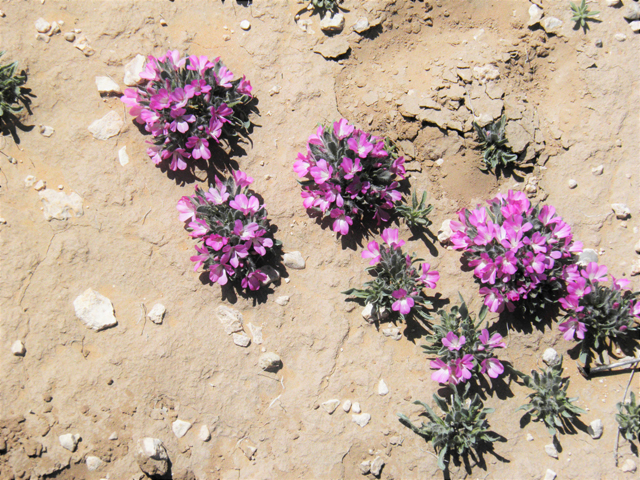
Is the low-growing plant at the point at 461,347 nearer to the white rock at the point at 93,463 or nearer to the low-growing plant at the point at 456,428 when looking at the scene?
the low-growing plant at the point at 456,428

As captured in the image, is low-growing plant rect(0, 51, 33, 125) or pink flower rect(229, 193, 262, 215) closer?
pink flower rect(229, 193, 262, 215)

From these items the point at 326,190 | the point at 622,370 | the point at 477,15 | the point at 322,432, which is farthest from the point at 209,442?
the point at 477,15

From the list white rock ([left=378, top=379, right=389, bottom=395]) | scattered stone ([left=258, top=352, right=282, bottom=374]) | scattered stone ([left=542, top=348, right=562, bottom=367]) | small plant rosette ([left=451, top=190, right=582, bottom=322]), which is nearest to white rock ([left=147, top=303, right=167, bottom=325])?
scattered stone ([left=258, top=352, right=282, bottom=374])

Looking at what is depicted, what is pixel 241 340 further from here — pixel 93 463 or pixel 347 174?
pixel 347 174

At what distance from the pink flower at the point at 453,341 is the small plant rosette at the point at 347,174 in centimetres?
118

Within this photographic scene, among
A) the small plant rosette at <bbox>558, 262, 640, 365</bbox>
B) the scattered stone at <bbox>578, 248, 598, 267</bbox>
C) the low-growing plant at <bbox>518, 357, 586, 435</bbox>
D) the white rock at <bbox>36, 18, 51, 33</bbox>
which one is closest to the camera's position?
the low-growing plant at <bbox>518, 357, 586, 435</bbox>

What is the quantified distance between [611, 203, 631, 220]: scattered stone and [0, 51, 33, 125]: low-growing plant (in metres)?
5.71

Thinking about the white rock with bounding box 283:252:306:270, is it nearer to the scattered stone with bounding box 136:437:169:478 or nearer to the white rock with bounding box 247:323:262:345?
the white rock with bounding box 247:323:262:345

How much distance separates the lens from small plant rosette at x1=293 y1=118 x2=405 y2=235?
379 centimetres

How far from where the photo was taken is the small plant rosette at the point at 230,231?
12.0 feet

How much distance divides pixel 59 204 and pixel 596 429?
515cm

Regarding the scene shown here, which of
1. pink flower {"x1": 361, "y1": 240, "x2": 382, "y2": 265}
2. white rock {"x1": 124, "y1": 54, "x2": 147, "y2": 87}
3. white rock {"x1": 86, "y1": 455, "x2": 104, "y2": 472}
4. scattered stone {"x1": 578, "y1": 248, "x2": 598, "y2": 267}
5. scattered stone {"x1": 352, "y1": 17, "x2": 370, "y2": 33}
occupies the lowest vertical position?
white rock {"x1": 86, "y1": 455, "x2": 104, "y2": 472}

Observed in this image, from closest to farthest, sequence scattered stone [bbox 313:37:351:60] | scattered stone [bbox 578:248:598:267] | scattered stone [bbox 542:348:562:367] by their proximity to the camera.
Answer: scattered stone [bbox 542:348:562:367]
scattered stone [bbox 578:248:598:267]
scattered stone [bbox 313:37:351:60]

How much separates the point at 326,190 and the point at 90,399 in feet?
8.87
